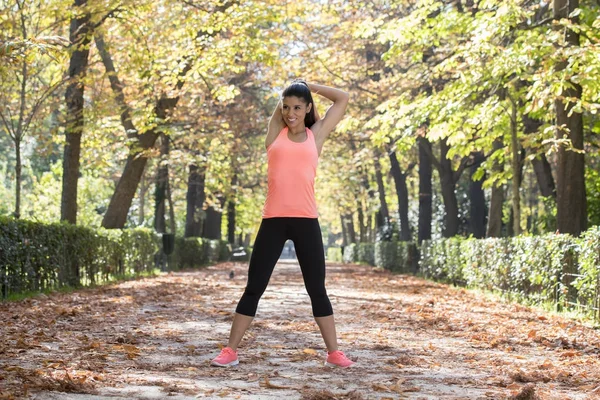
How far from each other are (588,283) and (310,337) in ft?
16.6

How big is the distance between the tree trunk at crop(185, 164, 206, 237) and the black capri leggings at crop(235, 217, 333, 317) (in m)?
32.1

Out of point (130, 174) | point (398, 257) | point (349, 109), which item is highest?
point (349, 109)

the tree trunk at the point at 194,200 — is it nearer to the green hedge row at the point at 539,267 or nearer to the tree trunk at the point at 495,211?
the tree trunk at the point at 495,211

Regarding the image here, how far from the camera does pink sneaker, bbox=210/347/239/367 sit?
696 centimetres

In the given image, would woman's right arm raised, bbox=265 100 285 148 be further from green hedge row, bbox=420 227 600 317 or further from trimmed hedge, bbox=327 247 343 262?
trimmed hedge, bbox=327 247 343 262

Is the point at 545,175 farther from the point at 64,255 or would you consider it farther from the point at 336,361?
the point at 336,361

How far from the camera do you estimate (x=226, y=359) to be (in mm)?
6988

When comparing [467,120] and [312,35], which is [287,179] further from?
[312,35]

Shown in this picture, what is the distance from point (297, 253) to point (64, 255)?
11.4 m

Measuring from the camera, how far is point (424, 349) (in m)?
8.86

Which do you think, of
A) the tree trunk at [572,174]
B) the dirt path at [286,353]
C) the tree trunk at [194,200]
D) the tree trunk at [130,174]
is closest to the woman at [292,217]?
the dirt path at [286,353]

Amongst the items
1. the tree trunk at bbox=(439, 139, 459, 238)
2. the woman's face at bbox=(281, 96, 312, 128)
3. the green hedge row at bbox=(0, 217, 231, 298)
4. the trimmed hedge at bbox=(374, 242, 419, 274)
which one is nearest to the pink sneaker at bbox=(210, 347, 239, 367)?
the woman's face at bbox=(281, 96, 312, 128)

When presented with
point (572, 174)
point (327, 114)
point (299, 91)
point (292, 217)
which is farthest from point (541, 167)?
point (292, 217)

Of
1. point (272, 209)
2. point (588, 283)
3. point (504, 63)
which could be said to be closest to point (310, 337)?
point (272, 209)
